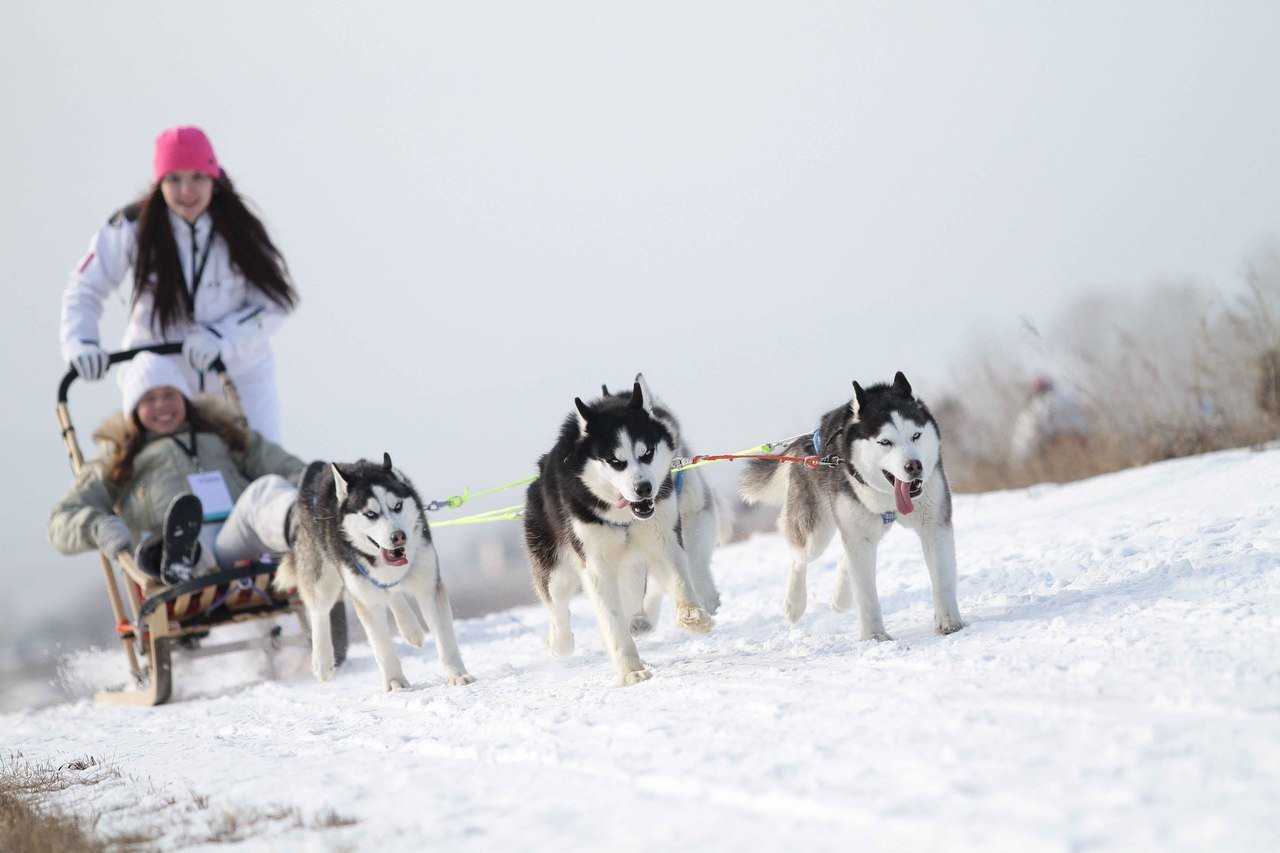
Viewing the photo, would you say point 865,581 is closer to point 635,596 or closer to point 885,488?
point 885,488

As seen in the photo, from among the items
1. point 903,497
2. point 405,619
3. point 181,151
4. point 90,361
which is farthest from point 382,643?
point 181,151

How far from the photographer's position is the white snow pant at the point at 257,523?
5906 mm

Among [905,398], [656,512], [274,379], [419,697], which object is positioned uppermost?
[274,379]

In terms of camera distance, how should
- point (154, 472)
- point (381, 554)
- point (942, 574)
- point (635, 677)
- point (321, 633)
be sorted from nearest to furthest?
point (635, 677) → point (942, 574) → point (381, 554) → point (321, 633) → point (154, 472)

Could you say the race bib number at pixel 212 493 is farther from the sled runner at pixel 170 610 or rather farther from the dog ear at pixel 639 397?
the dog ear at pixel 639 397

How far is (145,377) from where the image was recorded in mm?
6590

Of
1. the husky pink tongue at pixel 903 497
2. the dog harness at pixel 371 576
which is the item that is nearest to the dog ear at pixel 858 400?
the husky pink tongue at pixel 903 497

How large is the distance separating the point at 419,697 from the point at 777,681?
1739 mm

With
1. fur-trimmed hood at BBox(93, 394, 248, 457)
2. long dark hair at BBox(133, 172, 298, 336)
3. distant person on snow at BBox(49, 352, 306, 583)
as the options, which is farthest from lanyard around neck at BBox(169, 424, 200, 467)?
long dark hair at BBox(133, 172, 298, 336)

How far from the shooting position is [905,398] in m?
4.19

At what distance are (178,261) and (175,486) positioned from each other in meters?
1.34

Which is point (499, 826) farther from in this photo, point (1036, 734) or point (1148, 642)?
point (1148, 642)

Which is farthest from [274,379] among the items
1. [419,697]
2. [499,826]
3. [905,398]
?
[499,826]

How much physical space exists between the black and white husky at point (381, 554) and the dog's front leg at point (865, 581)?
1767 millimetres
